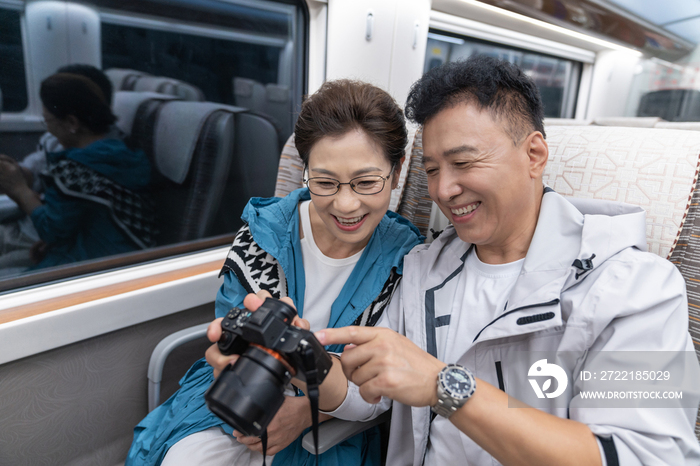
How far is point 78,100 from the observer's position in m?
1.58

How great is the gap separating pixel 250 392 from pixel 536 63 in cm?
357

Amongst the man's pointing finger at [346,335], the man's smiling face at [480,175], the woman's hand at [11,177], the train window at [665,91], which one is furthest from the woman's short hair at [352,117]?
the train window at [665,91]

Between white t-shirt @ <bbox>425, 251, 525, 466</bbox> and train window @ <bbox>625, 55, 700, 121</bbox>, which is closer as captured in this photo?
white t-shirt @ <bbox>425, 251, 525, 466</bbox>

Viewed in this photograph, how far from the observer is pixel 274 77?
Answer: 83.9 inches

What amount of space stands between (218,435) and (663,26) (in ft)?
12.5

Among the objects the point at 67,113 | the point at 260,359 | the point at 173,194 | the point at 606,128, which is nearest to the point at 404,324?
the point at 260,359

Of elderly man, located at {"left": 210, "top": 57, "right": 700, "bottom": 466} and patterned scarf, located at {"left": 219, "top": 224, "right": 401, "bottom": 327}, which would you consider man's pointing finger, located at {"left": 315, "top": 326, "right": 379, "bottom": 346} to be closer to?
elderly man, located at {"left": 210, "top": 57, "right": 700, "bottom": 466}

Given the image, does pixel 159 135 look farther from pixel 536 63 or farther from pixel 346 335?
pixel 536 63

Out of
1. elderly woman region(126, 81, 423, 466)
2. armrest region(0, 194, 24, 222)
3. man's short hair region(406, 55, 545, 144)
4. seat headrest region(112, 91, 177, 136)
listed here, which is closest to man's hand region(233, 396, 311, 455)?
elderly woman region(126, 81, 423, 466)

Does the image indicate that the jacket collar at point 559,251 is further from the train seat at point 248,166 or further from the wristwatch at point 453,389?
the train seat at point 248,166

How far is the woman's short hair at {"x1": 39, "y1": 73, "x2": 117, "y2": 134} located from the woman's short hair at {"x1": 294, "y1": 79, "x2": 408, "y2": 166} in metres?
0.96

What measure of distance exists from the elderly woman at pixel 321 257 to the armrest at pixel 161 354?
9.2 inches

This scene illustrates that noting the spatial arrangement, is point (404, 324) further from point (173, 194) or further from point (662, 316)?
point (173, 194)

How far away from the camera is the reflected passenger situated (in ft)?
5.05
